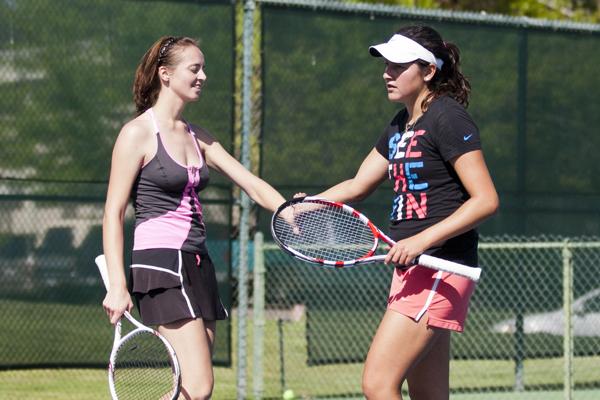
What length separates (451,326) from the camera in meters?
4.59

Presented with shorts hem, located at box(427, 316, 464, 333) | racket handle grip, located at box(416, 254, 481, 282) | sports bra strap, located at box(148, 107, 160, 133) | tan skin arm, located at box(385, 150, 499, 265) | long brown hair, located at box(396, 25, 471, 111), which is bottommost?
shorts hem, located at box(427, 316, 464, 333)

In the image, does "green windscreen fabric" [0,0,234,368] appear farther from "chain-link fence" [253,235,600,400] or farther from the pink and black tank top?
the pink and black tank top

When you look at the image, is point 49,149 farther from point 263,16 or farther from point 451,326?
point 451,326

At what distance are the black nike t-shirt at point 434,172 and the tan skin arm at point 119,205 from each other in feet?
3.25

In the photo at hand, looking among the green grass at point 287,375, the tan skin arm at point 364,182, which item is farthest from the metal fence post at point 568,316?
the tan skin arm at point 364,182

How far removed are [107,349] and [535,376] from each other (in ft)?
10.8

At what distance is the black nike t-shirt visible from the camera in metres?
4.47

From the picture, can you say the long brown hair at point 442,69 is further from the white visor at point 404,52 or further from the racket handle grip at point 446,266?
the racket handle grip at point 446,266

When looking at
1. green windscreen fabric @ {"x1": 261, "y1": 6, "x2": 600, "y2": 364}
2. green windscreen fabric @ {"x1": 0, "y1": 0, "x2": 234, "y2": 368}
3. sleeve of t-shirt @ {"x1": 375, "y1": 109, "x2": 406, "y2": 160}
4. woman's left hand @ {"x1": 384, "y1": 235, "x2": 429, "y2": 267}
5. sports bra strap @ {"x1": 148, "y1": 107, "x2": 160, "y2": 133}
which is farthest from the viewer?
green windscreen fabric @ {"x1": 261, "y1": 6, "x2": 600, "y2": 364}

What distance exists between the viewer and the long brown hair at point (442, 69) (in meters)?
4.66

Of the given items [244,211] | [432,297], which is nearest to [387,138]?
[432,297]

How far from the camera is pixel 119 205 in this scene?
450 centimetres

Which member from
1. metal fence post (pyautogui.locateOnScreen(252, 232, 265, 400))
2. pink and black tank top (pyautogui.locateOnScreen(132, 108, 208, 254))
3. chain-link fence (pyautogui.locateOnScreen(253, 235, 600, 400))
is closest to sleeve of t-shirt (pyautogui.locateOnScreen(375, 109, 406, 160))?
pink and black tank top (pyautogui.locateOnScreen(132, 108, 208, 254))

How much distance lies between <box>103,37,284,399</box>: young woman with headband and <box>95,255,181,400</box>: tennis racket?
12 cm
